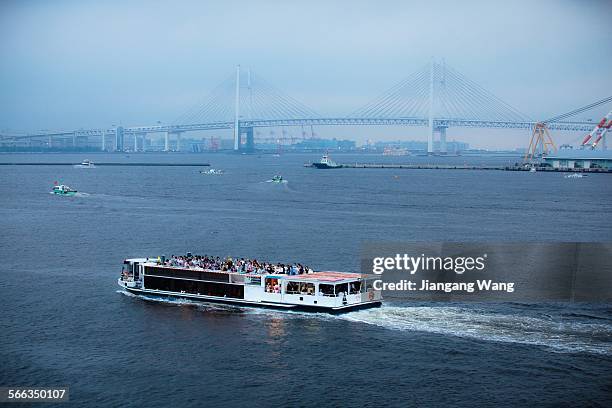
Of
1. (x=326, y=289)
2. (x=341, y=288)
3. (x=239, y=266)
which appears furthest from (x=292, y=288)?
(x=239, y=266)

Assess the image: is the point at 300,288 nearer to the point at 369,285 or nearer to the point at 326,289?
the point at 326,289

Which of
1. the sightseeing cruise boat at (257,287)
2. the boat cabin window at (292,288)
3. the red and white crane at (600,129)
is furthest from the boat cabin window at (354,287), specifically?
the red and white crane at (600,129)

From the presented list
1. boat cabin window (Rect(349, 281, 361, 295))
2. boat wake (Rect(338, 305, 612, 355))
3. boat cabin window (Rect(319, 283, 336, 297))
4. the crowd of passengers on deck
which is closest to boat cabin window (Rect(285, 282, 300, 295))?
the crowd of passengers on deck

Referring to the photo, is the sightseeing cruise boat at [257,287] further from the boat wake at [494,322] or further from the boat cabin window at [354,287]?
the boat wake at [494,322]

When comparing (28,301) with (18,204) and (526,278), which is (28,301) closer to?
(526,278)

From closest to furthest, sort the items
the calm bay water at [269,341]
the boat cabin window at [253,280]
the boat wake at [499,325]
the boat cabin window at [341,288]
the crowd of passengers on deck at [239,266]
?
the calm bay water at [269,341] → the boat wake at [499,325] → the boat cabin window at [341,288] → the boat cabin window at [253,280] → the crowd of passengers on deck at [239,266]

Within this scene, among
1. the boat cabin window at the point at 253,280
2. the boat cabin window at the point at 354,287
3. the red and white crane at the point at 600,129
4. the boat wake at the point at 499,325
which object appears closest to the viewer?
the boat wake at the point at 499,325

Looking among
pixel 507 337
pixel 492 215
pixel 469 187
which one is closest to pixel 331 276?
pixel 507 337
